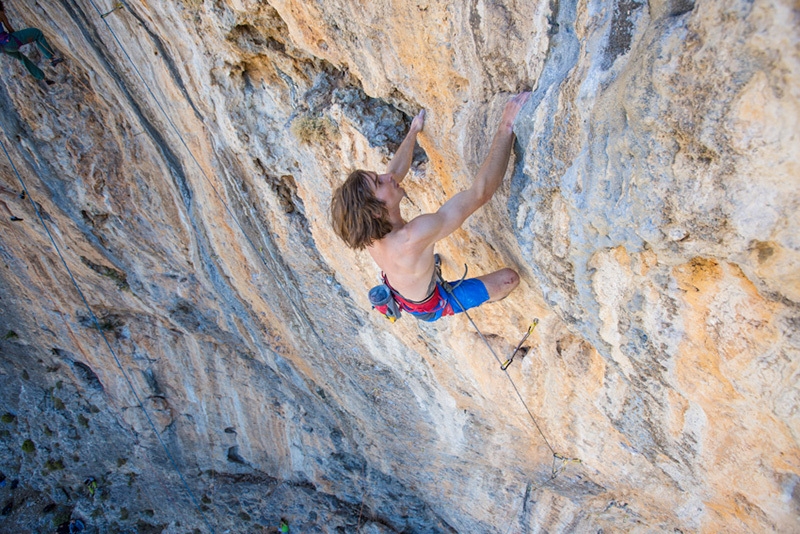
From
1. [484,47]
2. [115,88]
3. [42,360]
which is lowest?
[484,47]

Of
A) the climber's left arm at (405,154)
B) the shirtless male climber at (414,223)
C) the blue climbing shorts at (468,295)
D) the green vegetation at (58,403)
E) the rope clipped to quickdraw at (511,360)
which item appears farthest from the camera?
the green vegetation at (58,403)

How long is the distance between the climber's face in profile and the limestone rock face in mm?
431

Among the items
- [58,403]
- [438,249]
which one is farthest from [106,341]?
[438,249]

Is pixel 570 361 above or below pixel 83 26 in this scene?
below

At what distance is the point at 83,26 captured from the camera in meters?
3.86

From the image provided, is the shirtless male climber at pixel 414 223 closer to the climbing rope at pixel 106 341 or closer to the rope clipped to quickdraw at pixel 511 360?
the rope clipped to quickdraw at pixel 511 360

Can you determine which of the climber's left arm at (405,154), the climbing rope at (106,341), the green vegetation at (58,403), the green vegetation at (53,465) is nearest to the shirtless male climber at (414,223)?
the climber's left arm at (405,154)

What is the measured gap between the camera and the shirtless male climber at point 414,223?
217 centimetres

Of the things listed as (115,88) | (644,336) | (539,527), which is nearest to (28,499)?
(115,88)

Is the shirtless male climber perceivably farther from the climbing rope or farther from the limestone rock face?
the climbing rope

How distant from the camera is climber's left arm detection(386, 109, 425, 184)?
2.63 meters

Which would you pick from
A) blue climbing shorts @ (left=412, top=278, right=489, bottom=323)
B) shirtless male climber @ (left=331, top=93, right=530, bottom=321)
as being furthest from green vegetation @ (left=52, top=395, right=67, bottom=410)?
blue climbing shorts @ (left=412, top=278, right=489, bottom=323)

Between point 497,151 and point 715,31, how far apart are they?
96 cm

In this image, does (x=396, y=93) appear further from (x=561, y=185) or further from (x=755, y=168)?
(x=755, y=168)
